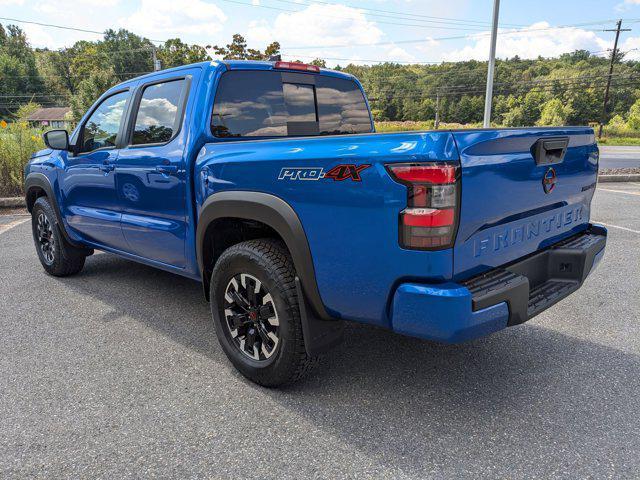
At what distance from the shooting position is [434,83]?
266 feet

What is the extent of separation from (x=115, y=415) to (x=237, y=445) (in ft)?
2.42

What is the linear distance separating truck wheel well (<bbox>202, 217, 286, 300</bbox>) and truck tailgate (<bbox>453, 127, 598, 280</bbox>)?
4.23 ft

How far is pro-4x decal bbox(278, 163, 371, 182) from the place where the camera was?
209 cm

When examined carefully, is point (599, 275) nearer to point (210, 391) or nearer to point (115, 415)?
point (210, 391)

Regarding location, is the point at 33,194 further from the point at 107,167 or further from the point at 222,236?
the point at 222,236

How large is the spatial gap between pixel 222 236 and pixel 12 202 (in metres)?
8.45

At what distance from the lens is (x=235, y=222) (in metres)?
2.93

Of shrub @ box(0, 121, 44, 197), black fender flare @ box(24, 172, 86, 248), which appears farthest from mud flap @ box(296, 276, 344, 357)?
shrub @ box(0, 121, 44, 197)

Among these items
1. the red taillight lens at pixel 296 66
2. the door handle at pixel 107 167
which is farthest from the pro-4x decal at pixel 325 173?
the door handle at pixel 107 167

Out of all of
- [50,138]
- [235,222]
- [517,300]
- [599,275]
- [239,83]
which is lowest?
[599,275]

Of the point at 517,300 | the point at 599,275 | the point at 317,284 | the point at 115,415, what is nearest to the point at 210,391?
the point at 115,415

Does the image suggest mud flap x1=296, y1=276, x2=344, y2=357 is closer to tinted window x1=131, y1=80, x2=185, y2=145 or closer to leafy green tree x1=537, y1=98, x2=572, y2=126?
tinted window x1=131, y1=80, x2=185, y2=145

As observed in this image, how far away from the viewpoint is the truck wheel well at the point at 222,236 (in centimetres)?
293

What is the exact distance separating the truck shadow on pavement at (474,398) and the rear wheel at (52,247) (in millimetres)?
1705
